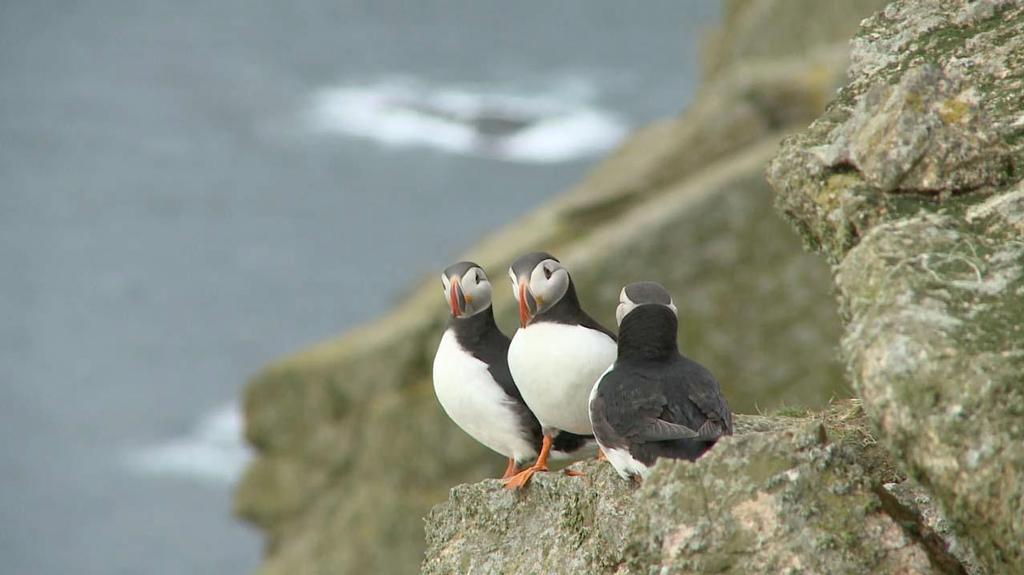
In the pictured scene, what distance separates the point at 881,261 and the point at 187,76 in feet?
112

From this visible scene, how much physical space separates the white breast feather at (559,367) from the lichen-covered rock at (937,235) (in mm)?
1187

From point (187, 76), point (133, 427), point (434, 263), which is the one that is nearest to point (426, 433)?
point (133, 427)

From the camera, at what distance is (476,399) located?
7.04 metres

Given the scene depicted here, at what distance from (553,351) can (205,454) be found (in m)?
19.7

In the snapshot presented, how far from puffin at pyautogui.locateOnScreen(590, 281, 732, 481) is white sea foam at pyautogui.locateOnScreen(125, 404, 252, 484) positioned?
18789 millimetres

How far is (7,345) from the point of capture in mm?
27531

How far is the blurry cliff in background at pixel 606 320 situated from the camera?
14148mm

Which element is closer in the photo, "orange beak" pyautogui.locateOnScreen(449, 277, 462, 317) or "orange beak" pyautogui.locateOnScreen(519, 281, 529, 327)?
"orange beak" pyautogui.locateOnScreen(519, 281, 529, 327)

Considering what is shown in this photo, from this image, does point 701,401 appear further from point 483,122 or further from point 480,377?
point 483,122

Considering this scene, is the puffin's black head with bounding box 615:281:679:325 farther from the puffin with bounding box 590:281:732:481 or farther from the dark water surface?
the dark water surface

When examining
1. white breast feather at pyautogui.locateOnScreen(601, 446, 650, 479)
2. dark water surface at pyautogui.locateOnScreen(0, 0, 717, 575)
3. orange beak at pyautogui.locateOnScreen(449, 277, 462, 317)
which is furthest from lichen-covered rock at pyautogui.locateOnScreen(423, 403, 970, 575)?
dark water surface at pyautogui.locateOnScreen(0, 0, 717, 575)

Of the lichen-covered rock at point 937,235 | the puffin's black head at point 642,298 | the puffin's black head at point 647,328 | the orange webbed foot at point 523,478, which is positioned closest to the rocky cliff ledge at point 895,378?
the lichen-covered rock at point 937,235

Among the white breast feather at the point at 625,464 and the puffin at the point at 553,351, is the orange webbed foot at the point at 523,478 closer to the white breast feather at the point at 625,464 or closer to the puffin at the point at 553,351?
the puffin at the point at 553,351

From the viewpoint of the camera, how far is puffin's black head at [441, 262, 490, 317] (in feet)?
23.1
